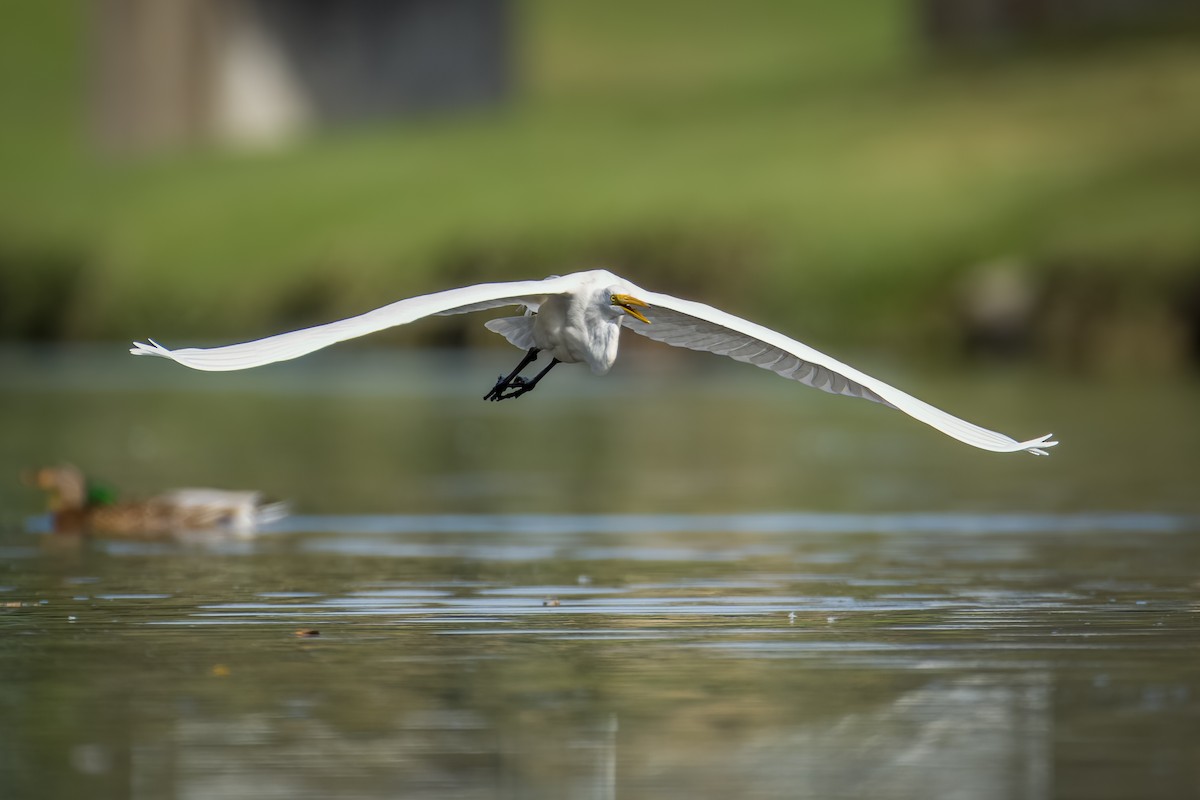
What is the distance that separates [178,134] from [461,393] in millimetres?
45109

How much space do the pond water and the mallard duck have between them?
0.60 ft

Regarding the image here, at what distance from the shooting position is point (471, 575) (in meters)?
12.7

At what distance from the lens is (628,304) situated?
36.2ft

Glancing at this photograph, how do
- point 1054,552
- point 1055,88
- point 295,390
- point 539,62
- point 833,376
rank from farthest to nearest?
point 539,62, point 1055,88, point 295,390, point 1054,552, point 833,376

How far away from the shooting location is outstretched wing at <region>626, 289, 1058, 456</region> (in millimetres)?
10750

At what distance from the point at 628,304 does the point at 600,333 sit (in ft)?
0.67

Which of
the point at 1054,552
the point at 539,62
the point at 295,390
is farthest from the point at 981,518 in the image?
the point at 539,62

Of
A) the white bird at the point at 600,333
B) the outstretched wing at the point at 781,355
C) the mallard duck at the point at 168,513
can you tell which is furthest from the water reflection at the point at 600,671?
the mallard duck at the point at 168,513

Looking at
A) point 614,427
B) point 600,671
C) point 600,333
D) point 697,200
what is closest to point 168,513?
point 600,333

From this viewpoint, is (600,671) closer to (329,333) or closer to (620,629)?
(620,629)

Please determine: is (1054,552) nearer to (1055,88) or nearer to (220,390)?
(220,390)

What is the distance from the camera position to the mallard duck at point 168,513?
602 inches

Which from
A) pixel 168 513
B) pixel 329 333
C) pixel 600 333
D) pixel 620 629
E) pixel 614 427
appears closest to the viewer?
pixel 329 333

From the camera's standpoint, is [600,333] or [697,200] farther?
[697,200]
